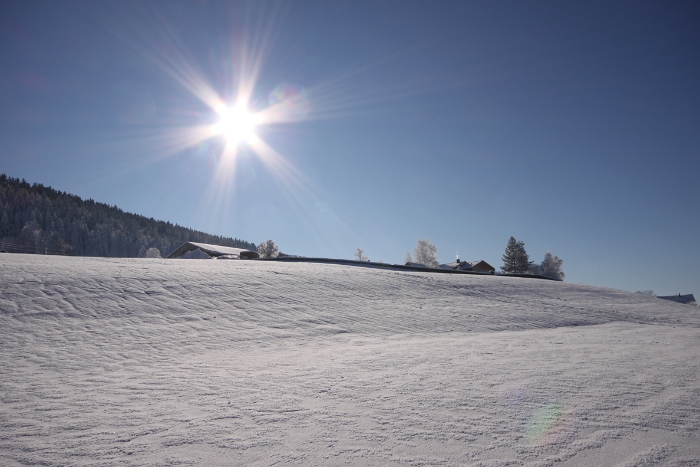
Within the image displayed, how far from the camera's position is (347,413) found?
15.4 feet

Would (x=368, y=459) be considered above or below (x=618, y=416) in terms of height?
below

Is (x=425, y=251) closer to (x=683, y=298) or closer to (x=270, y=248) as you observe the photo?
(x=270, y=248)

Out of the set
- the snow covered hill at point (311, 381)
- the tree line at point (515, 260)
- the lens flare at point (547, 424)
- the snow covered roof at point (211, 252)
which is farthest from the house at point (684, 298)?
the lens flare at point (547, 424)

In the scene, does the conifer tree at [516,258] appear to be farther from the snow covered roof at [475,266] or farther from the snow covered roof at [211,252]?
the snow covered roof at [211,252]

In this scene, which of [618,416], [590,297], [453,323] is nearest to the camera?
[618,416]

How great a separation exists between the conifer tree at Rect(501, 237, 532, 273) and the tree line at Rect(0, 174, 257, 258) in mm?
75394

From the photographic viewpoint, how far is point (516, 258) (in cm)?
6006

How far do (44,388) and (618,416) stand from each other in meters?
8.35

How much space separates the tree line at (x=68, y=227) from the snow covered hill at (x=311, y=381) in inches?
2822

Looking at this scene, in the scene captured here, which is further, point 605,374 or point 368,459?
point 605,374

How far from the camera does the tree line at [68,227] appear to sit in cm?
7350

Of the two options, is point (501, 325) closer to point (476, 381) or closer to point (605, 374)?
point (605, 374)

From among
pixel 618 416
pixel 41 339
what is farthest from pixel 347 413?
pixel 41 339

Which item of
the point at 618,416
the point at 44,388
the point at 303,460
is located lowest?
the point at 44,388
